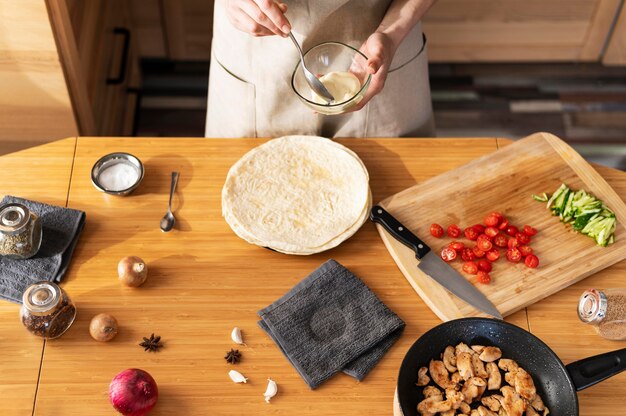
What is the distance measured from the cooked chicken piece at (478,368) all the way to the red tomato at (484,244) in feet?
1.03

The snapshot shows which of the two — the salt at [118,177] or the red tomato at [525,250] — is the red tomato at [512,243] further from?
the salt at [118,177]

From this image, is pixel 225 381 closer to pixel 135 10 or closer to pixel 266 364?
pixel 266 364

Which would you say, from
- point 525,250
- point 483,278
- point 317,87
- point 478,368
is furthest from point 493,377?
point 317,87

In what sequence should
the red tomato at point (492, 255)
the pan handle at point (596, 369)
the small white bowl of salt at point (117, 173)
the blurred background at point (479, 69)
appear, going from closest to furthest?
the pan handle at point (596, 369) < the red tomato at point (492, 255) < the small white bowl of salt at point (117, 173) < the blurred background at point (479, 69)

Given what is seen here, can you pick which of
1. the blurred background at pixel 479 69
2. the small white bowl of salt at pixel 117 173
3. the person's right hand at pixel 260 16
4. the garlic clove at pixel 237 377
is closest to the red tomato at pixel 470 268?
the garlic clove at pixel 237 377

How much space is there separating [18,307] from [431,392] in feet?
3.07

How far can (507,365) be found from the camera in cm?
155

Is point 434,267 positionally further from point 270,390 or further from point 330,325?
point 270,390

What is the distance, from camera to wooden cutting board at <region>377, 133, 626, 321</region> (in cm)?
173

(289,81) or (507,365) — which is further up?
(289,81)

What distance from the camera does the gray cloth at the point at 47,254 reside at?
1.71 metres

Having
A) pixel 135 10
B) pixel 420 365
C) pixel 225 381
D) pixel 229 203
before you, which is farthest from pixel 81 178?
pixel 135 10

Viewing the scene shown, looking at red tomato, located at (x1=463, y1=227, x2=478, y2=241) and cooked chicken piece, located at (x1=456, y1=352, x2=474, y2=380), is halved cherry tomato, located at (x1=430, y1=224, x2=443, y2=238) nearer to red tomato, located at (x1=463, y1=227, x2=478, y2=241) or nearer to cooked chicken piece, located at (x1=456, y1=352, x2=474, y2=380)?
red tomato, located at (x1=463, y1=227, x2=478, y2=241)

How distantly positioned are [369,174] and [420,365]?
601mm
